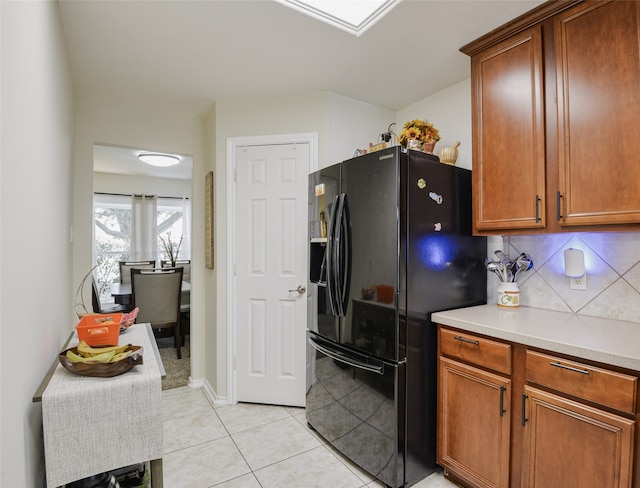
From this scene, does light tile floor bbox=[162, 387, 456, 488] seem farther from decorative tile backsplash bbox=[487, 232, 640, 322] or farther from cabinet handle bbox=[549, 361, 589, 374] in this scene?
decorative tile backsplash bbox=[487, 232, 640, 322]

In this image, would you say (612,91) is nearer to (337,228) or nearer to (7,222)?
(337,228)

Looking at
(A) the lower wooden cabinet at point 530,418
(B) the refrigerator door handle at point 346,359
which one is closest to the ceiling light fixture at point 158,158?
(B) the refrigerator door handle at point 346,359

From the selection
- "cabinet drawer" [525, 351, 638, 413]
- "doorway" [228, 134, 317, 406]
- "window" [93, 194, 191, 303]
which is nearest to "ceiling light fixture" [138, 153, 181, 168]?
"doorway" [228, 134, 317, 406]

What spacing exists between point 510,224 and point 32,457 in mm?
2229

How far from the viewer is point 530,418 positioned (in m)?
1.50

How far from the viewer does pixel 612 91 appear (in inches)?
58.9

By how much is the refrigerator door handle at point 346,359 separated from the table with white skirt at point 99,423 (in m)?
1.05

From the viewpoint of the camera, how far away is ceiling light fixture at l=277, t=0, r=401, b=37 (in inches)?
67.7

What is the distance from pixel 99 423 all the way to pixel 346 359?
4.05 ft

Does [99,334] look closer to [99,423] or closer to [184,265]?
[99,423]

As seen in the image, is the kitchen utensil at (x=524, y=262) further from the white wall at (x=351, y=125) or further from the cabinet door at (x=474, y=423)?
the white wall at (x=351, y=125)

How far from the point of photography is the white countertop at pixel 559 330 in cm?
127

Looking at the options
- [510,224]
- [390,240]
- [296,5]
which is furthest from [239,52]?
[510,224]

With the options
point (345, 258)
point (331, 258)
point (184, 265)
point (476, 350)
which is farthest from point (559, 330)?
point (184, 265)
